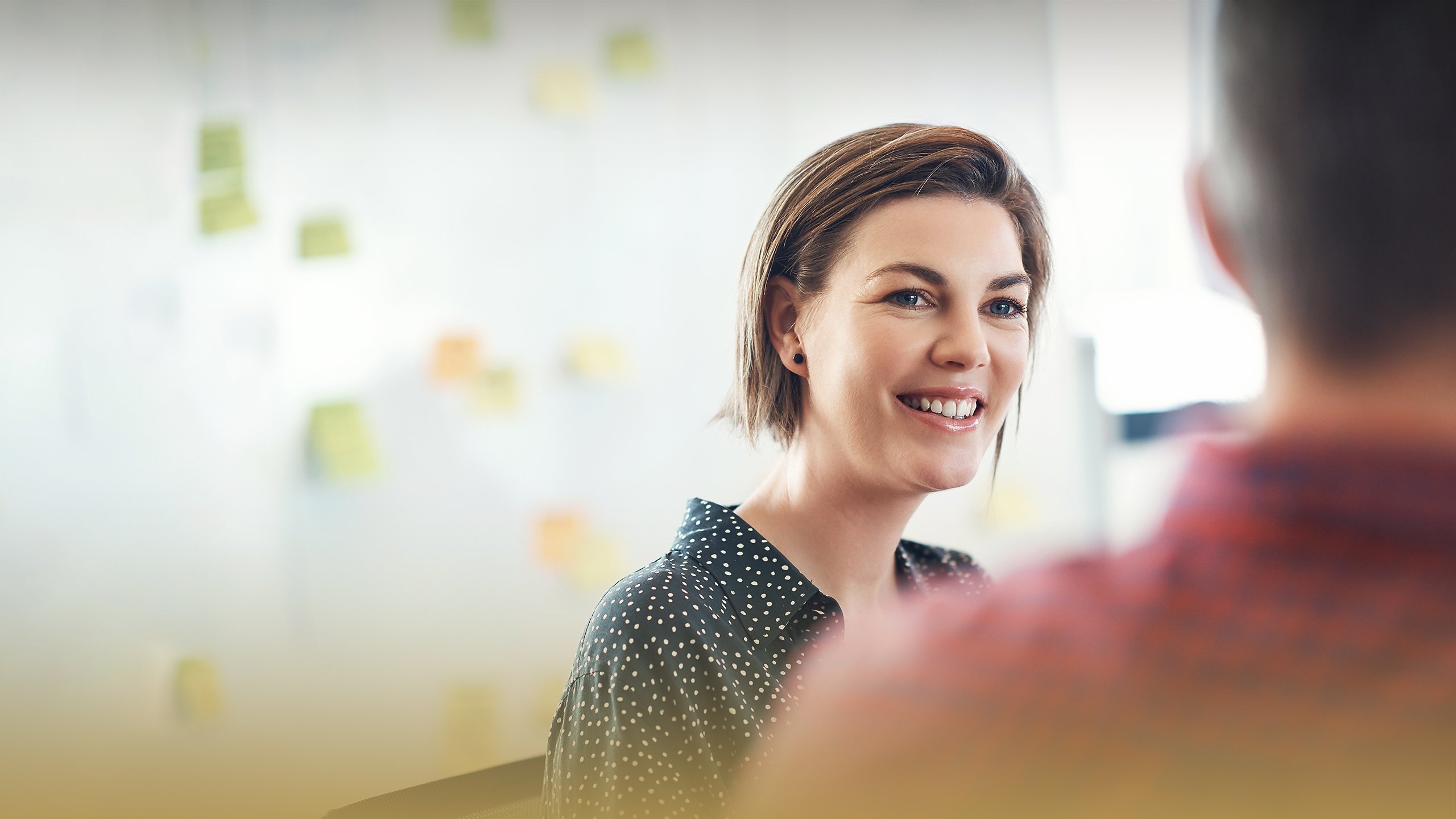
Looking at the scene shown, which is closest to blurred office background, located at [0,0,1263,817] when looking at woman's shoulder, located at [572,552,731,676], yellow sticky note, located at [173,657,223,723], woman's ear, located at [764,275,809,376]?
yellow sticky note, located at [173,657,223,723]

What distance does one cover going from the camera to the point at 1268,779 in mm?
183

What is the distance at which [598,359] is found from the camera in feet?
4.49

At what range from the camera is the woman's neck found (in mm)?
641

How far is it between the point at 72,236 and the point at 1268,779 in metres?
1.15

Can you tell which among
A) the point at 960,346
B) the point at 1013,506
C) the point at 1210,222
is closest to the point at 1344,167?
the point at 1210,222

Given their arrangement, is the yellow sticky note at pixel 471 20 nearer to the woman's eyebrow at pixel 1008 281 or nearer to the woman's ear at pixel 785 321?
the woman's ear at pixel 785 321

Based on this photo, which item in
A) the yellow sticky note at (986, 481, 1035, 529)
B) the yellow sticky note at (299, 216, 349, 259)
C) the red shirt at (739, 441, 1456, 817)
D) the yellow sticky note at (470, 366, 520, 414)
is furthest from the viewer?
the yellow sticky note at (986, 481, 1035, 529)

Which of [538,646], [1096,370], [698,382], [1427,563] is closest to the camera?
[1427,563]

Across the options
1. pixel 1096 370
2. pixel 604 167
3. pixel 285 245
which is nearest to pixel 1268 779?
pixel 285 245

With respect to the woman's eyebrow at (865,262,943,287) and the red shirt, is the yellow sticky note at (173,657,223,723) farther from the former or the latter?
the red shirt

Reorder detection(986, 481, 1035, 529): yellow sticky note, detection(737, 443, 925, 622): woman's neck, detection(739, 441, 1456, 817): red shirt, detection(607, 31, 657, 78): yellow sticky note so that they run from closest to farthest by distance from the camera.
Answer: detection(739, 441, 1456, 817): red shirt
detection(737, 443, 925, 622): woman's neck
detection(607, 31, 657, 78): yellow sticky note
detection(986, 481, 1035, 529): yellow sticky note

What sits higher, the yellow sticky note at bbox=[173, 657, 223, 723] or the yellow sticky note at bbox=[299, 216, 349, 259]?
the yellow sticky note at bbox=[299, 216, 349, 259]

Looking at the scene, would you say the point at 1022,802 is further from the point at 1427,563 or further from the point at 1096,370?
the point at 1096,370

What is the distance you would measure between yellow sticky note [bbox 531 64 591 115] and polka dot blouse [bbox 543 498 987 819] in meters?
0.84
